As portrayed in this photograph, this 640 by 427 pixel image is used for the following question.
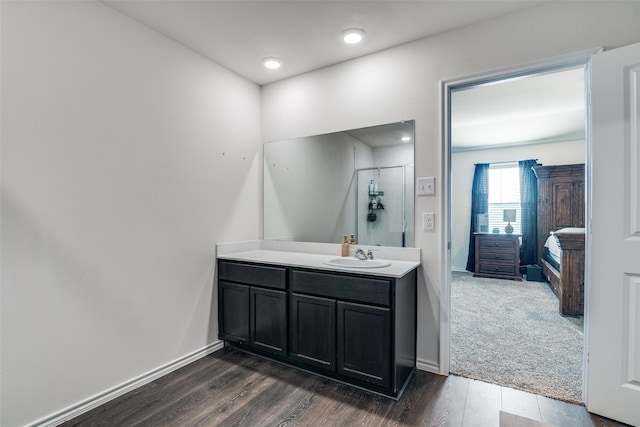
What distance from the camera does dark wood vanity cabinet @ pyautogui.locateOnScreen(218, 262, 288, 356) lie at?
2398 millimetres

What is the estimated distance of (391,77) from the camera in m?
2.51

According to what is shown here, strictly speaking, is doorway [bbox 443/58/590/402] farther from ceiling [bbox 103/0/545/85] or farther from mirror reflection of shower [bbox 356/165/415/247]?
ceiling [bbox 103/0/545/85]

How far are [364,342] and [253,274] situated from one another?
1.03 metres

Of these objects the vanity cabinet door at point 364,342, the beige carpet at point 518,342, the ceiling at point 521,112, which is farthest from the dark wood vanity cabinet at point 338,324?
the ceiling at point 521,112

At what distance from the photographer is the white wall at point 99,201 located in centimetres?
165

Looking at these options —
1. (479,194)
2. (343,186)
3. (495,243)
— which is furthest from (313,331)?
(479,194)

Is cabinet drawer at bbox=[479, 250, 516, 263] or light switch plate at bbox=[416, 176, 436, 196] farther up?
light switch plate at bbox=[416, 176, 436, 196]

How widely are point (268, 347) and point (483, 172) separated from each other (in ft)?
17.3

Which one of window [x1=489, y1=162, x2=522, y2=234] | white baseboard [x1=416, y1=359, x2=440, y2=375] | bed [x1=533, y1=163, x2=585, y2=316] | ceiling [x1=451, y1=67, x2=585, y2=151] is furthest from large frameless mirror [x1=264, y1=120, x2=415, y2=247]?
window [x1=489, y1=162, x2=522, y2=234]

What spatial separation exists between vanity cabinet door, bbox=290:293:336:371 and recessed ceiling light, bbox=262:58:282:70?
1.96 metres

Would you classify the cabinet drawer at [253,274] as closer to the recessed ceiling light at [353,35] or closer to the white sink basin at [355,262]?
the white sink basin at [355,262]

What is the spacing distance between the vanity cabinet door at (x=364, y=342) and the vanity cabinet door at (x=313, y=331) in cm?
6

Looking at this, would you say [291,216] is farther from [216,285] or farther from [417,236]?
[417,236]

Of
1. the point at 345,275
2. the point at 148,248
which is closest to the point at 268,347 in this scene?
the point at 345,275
